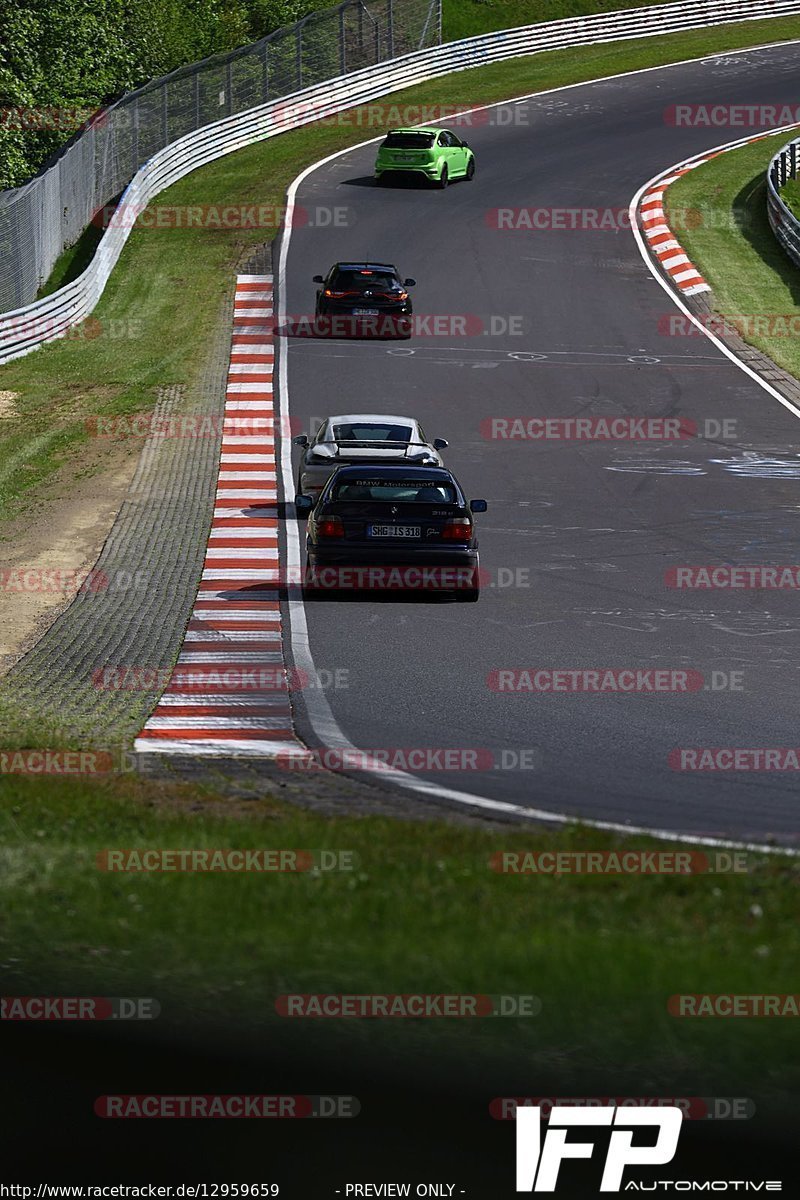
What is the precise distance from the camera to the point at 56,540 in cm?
2131

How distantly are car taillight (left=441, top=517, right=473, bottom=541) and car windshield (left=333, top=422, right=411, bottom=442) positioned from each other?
480 cm

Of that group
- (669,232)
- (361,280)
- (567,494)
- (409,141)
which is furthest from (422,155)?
(567,494)

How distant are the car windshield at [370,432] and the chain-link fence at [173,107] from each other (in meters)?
13.1

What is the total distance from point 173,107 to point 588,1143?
45874 mm

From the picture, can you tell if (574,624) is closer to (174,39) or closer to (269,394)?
(269,394)

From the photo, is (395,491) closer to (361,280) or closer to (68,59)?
(361,280)

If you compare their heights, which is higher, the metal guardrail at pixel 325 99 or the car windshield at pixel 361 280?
the metal guardrail at pixel 325 99

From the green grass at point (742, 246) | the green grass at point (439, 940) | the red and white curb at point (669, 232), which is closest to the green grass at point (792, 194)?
the green grass at point (742, 246)

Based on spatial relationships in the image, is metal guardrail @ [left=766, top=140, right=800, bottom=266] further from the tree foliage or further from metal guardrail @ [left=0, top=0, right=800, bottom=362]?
the tree foliage

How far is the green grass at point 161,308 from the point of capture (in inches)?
1101

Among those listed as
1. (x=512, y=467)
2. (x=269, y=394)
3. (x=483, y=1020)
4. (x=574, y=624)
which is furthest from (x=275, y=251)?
(x=483, y=1020)

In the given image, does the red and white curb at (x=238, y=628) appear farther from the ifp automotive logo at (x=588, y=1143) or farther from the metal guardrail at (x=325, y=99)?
the ifp automotive logo at (x=588, y=1143)

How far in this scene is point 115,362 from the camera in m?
33.0

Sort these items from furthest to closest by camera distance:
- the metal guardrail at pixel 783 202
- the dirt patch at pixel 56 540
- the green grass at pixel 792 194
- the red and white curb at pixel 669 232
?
the green grass at pixel 792 194 → the metal guardrail at pixel 783 202 → the red and white curb at pixel 669 232 → the dirt patch at pixel 56 540
